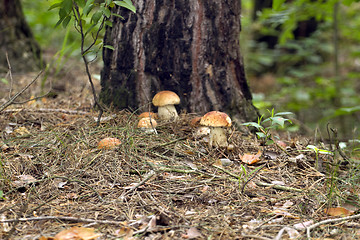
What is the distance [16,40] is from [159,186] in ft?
14.3

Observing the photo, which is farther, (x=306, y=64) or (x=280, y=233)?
(x=306, y=64)

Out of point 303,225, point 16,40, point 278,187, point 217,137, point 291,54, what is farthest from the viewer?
point 291,54

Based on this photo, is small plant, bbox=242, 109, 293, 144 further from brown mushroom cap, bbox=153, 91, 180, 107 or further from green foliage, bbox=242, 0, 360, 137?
green foliage, bbox=242, 0, 360, 137

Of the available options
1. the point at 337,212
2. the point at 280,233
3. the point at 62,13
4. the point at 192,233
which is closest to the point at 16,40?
the point at 62,13

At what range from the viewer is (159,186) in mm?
2158

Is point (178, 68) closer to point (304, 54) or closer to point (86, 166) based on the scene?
point (86, 166)

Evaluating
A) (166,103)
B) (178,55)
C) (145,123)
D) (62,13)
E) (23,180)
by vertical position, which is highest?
(62,13)

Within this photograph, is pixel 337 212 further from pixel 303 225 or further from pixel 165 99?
pixel 165 99

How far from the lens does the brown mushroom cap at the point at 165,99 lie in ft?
9.94

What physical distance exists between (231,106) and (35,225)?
2.27 metres

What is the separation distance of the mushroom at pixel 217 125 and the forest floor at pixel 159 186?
9 centimetres

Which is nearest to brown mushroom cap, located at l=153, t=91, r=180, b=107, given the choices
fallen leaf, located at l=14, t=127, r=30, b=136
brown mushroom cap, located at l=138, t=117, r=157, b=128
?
brown mushroom cap, located at l=138, t=117, r=157, b=128

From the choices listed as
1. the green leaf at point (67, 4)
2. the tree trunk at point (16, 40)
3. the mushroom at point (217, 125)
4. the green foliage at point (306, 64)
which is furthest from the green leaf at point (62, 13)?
the green foliage at point (306, 64)

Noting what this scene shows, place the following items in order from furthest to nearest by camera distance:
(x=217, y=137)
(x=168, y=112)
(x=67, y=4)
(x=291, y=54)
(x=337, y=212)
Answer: (x=291, y=54), (x=168, y=112), (x=217, y=137), (x=67, y=4), (x=337, y=212)
